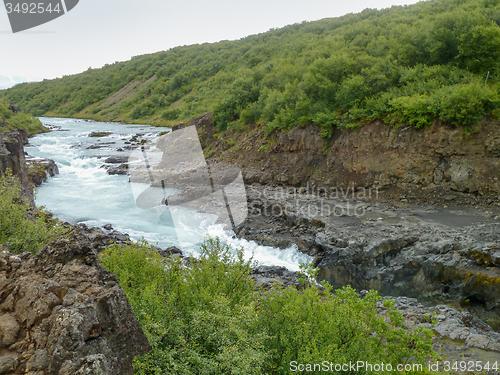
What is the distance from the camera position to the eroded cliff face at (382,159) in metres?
18.4

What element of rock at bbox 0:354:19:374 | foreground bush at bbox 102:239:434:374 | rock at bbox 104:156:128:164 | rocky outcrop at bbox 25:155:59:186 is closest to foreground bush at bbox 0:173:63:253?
foreground bush at bbox 102:239:434:374

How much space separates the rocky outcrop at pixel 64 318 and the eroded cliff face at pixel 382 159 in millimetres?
19211

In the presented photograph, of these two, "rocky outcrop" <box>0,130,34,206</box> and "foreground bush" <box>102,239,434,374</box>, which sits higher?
"rocky outcrop" <box>0,130,34,206</box>

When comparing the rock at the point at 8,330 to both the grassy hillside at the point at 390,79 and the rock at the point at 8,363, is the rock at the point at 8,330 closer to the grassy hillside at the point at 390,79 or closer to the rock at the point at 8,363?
the rock at the point at 8,363

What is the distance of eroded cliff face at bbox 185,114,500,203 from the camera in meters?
18.4

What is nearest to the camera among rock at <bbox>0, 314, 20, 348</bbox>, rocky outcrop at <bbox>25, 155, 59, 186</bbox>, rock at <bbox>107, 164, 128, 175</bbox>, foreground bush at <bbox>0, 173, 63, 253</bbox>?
rock at <bbox>0, 314, 20, 348</bbox>

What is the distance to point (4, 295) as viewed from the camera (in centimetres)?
575

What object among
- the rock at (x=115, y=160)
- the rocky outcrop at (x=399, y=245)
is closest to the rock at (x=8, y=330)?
the rocky outcrop at (x=399, y=245)

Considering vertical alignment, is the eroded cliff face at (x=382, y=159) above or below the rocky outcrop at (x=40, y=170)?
below

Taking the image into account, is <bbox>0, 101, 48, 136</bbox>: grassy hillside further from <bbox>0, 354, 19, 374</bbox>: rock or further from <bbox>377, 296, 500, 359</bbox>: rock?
<bbox>377, 296, 500, 359</bbox>: rock

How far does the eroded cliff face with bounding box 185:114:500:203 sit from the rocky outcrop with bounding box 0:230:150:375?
19.2 metres

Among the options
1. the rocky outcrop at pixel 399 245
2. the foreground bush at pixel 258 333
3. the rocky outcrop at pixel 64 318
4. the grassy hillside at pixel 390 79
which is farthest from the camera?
the grassy hillside at pixel 390 79

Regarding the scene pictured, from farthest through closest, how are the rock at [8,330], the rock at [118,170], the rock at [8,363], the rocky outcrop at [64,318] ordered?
the rock at [118,170]
the rock at [8,330]
the rocky outcrop at [64,318]
the rock at [8,363]

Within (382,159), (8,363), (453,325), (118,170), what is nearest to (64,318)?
(8,363)
